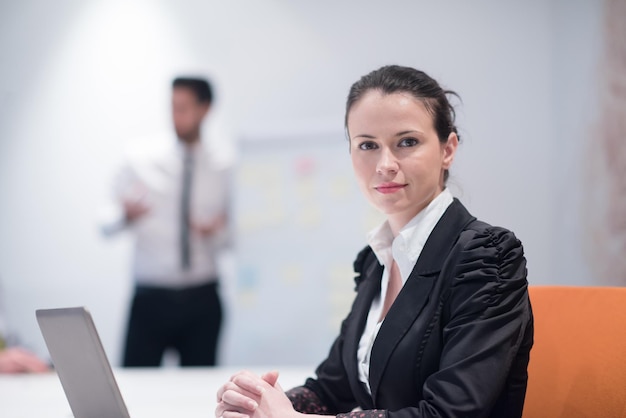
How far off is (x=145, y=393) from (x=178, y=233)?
2.13 m

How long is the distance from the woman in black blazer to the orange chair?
0.17 metres

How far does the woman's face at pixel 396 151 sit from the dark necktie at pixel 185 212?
263cm

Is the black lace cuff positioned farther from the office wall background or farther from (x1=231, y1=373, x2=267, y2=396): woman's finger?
the office wall background

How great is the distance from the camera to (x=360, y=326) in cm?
161

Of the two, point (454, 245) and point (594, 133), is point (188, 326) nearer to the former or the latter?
point (594, 133)

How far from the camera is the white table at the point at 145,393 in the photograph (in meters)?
1.73

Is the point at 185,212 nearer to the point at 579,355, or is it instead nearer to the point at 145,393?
the point at 145,393

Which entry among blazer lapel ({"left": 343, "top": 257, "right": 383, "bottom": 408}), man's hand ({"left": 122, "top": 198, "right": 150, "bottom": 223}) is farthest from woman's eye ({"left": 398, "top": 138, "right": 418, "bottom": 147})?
man's hand ({"left": 122, "top": 198, "right": 150, "bottom": 223})

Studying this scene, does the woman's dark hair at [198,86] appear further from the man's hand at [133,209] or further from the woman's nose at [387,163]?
the woman's nose at [387,163]

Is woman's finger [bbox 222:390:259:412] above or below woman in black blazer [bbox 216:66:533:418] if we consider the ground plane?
below

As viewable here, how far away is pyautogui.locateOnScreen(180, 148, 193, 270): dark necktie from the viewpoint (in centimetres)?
404

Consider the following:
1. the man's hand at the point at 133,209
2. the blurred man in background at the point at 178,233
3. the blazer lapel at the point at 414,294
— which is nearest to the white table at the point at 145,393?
the blazer lapel at the point at 414,294

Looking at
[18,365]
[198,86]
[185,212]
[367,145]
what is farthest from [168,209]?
[367,145]

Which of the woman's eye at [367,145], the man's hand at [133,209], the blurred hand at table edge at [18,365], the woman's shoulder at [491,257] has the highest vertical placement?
the woman's eye at [367,145]
